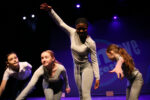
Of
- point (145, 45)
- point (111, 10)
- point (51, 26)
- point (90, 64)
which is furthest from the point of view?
Result: point (51, 26)

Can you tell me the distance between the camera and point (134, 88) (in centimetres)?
308

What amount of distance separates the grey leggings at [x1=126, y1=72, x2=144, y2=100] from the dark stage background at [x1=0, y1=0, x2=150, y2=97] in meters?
2.67

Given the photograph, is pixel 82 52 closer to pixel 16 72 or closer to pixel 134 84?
pixel 134 84

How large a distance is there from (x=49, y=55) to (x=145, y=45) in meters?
3.74

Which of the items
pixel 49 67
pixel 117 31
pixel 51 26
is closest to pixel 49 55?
pixel 49 67

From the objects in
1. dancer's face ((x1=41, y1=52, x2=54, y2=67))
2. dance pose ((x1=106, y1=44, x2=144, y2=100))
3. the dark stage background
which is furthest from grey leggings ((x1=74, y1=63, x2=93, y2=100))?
the dark stage background

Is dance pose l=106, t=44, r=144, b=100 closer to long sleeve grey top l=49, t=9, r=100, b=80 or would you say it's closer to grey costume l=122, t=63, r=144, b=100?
grey costume l=122, t=63, r=144, b=100

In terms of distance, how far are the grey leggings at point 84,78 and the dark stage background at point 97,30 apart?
2941 mm

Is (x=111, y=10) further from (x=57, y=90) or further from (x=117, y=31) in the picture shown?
(x=57, y=90)

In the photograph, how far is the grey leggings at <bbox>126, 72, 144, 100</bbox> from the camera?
9.80ft

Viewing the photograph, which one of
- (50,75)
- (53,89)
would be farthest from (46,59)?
(53,89)

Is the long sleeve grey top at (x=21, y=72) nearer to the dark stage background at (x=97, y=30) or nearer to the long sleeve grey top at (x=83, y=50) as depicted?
the long sleeve grey top at (x=83, y=50)

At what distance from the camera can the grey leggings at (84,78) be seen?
276 centimetres

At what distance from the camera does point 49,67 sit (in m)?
3.07
